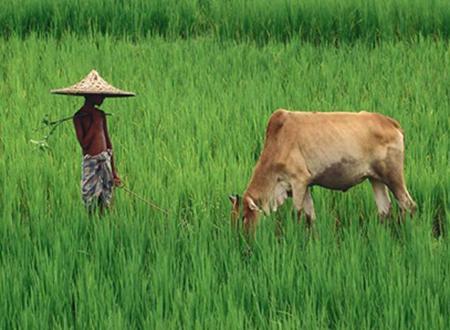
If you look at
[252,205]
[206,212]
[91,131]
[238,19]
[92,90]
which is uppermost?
[238,19]

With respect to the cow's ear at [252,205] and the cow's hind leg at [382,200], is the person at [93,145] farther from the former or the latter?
the cow's hind leg at [382,200]

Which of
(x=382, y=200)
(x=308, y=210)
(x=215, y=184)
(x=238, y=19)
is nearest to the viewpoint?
(x=308, y=210)

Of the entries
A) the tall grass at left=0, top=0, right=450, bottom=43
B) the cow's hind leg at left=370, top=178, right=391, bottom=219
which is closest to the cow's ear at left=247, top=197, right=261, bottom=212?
the cow's hind leg at left=370, top=178, right=391, bottom=219

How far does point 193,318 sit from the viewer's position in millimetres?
3092

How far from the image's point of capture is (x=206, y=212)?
13.6 feet

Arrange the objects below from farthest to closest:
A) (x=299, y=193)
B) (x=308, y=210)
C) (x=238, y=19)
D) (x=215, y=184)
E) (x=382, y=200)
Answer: (x=238, y=19) → (x=215, y=184) → (x=382, y=200) → (x=308, y=210) → (x=299, y=193)

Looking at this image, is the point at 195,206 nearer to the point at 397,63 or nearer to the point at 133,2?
the point at 397,63

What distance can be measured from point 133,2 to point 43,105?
3178 millimetres

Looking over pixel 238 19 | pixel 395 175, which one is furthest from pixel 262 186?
pixel 238 19

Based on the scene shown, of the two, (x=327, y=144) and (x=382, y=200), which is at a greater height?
(x=327, y=144)

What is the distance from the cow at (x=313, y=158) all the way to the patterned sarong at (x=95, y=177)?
0.59 metres

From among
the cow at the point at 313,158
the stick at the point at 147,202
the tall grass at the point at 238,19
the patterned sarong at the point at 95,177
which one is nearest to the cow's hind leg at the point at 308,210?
the cow at the point at 313,158

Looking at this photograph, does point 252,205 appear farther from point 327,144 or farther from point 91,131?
point 91,131

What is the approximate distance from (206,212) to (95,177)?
568 millimetres
